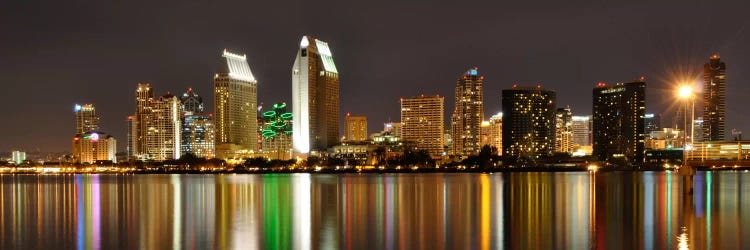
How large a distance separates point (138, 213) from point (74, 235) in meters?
12.2

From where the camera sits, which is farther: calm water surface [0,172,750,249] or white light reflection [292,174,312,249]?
calm water surface [0,172,750,249]

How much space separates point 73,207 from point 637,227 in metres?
39.0

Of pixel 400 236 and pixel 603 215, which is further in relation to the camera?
pixel 603 215

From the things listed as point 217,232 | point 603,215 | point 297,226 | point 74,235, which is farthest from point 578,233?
point 74,235

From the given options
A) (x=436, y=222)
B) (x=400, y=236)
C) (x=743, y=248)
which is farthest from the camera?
(x=436, y=222)

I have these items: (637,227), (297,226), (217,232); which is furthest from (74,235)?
(637,227)

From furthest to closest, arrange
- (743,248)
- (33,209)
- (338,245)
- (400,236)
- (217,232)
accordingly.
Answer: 1. (33,209)
2. (217,232)
3. (400,236)
4. (338,245)
5. (743,248)

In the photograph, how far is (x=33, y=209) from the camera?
5347 centimetres

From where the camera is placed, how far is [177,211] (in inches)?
1928

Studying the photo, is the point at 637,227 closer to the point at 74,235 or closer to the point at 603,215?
the point at 603,215

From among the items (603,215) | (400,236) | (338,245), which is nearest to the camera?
(338,245)

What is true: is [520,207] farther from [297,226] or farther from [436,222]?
[297,226]

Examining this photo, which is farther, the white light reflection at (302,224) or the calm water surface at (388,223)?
the calm water surface at (388,223)

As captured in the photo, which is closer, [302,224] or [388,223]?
[302,224]
